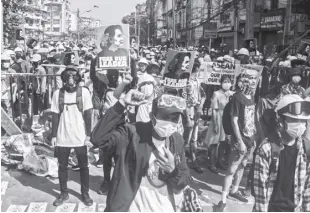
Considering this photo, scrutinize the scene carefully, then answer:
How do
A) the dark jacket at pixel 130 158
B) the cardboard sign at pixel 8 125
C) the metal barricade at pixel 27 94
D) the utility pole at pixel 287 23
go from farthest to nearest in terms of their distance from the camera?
the utility pole at pixel 287 23, the metal barricade at pixel 27 94, the cardboard sign at pixel 8 125, the dark jacket at pixel 130 158

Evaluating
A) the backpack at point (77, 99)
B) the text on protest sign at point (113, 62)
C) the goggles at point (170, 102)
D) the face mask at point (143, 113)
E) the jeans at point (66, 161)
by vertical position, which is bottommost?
the jeans at point (66, 161)

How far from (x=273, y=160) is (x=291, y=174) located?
170mm

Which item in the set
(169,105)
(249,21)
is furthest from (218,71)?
(249,21)

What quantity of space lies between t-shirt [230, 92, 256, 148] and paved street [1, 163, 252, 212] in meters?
0.88

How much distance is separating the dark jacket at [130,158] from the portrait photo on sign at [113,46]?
191 centimetres

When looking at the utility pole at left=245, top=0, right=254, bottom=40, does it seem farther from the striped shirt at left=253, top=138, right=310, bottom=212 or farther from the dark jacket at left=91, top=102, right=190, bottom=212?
the dark jacket at left=91, top=102, right=190, bottom=212

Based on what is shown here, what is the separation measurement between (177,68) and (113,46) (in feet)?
4.68

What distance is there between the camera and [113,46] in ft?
16.7

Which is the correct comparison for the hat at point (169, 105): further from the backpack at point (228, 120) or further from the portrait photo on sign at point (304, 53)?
the portrait photo on sign at point (304, 53)

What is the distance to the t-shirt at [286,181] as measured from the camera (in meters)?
3.09

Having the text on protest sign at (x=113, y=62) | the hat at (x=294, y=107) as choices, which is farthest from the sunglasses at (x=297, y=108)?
the text on protest sign at (x=113, y=62)

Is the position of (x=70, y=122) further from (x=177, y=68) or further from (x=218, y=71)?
(x=218, y=71)

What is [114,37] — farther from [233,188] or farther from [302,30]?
[302,30]

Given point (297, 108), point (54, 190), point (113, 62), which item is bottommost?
point (54, 190)
